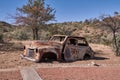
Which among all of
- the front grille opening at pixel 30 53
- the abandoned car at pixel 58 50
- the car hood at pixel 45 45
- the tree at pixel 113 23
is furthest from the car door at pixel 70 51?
the tree at pixel 113 23

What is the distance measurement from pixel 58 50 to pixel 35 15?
13.4 metres

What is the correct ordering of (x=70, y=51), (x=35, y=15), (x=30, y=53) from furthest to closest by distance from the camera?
(x=35, y=15) → (x=70, y=51) → (x=30, y=53)

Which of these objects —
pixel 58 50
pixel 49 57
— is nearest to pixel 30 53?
pixel 49 57

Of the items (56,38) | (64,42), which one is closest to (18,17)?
(56,38)

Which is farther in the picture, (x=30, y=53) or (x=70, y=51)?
(x=70, y=51)

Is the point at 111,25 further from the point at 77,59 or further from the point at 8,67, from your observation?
the point at 8,67

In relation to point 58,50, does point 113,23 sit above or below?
above

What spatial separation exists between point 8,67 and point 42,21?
15519 millimetres

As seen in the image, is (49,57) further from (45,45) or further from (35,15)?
(35,15)

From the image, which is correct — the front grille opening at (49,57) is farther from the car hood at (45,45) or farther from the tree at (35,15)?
the tree at (35,15)

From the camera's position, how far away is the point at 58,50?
640 inches

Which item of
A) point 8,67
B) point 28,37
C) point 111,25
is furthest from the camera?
point 28,37

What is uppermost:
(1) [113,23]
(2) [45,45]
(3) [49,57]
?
(1) [113,23]

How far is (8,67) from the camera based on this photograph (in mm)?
14188
